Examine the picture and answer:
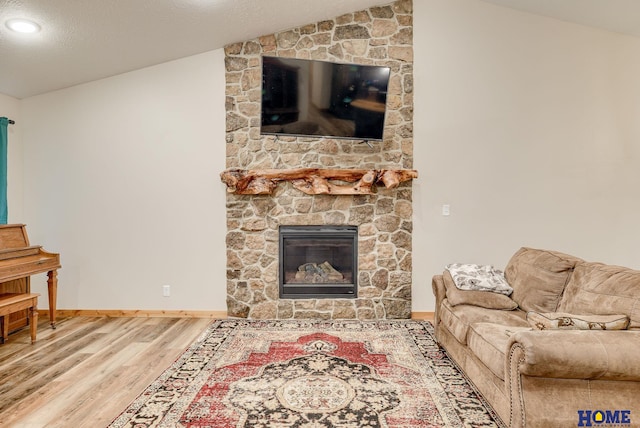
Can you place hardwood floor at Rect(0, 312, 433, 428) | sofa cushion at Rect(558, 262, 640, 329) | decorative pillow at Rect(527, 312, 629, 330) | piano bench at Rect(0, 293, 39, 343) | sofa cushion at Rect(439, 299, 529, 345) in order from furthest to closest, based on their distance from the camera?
piano bench at Rect(0, 293, 39, 343) → sofa cushion at Rect(439, 299, 529, 345) → hardwood floor at Rect(0, 312, 433, 428) → sofa cushion at Rect(558, 262, 640, 329) → decorative pillow at Rect(527, 312, 629, 330)

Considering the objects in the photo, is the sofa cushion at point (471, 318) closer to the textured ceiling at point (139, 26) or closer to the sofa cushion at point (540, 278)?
the sofa cushion at point (540, 278)

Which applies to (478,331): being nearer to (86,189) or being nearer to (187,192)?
(187,192)

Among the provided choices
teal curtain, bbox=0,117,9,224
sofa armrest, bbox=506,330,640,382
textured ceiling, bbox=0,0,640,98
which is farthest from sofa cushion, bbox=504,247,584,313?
teal curtain, bbox=0,117,9,224

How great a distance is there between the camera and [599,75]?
406cm

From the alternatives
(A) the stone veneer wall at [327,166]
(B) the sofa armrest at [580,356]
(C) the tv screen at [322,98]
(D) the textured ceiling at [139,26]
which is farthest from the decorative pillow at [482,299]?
(D) the textured ceiling at [139,26]

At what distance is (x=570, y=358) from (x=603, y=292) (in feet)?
2.23

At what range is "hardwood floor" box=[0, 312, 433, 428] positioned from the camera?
2.25 metres

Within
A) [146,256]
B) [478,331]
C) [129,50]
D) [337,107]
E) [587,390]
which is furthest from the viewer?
[146,256]

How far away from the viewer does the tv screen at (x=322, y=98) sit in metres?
3.72

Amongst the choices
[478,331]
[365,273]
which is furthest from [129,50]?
[478,331]

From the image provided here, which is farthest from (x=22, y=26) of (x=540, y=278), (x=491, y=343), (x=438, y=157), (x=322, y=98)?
(x=540, y=278)

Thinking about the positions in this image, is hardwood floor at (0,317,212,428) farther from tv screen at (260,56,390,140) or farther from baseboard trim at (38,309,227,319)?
tv screen at (260,56,390,140)

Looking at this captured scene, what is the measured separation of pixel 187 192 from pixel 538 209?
12.5ft

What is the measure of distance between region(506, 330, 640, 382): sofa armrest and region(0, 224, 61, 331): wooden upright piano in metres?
3.82
